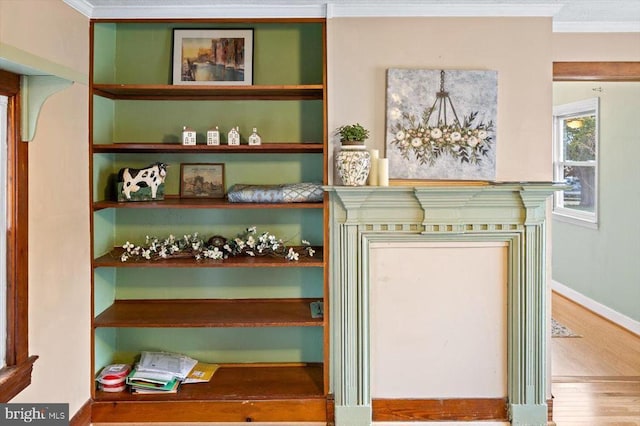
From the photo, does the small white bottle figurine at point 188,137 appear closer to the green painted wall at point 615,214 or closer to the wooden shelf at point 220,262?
the wooden shelf at point 220,262

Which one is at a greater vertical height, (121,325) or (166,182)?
(166,182)

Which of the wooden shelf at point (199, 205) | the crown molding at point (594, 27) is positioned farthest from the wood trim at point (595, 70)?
the wooden shelf at point (199, 205)

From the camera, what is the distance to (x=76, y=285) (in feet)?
8.88

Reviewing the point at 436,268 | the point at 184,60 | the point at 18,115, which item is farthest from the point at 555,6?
the point at 18,115

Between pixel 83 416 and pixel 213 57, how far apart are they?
2.07 m

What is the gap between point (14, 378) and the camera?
2.11 metres

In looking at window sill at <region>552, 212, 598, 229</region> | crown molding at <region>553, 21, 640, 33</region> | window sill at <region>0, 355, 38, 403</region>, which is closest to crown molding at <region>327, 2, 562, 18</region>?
crown molding at <region>553, 21, 640, 33</region>

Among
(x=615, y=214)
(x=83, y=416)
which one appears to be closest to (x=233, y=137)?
(x=83, y=416)

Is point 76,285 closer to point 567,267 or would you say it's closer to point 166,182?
point 166,182

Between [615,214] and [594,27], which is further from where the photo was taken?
[615,214]

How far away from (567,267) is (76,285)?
477 centimetres

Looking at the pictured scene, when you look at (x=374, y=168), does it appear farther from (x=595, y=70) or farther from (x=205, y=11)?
(x=595, y=70)

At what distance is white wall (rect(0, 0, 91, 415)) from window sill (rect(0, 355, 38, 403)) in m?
0.05

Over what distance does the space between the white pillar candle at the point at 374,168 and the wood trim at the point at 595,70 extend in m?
1.19
